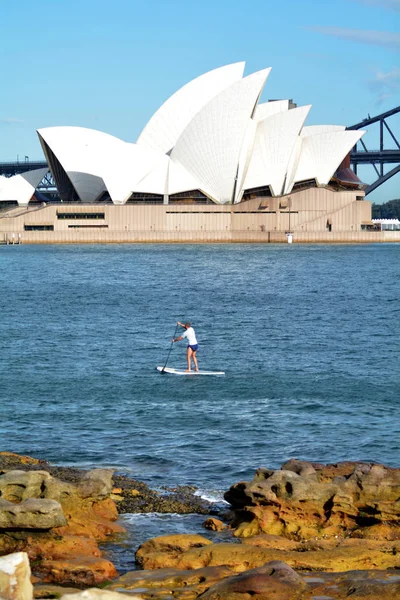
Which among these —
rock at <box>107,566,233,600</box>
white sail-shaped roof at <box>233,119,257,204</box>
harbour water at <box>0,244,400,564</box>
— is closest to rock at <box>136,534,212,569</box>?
rock at <box>107,566,233,600</box>

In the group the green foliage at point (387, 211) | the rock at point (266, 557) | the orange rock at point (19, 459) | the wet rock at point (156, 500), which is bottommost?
the wet rock at point (156, 500)

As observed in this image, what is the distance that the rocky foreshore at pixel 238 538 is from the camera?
8785 mm

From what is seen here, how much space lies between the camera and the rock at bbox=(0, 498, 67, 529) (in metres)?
→ 9.95

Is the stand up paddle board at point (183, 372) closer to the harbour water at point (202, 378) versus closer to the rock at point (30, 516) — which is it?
the harbour water at point (202, 378)

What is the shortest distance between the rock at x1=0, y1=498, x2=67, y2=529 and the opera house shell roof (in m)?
74.8

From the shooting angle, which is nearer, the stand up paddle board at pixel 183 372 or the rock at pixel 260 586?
the rock at pixel 260 586

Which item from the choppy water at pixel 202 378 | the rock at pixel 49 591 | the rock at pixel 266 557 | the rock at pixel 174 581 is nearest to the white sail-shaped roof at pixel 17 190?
the choppy water at pixel 202 378

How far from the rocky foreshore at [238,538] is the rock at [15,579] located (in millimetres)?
1470

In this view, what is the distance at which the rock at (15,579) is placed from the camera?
6.44m

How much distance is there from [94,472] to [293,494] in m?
2.39

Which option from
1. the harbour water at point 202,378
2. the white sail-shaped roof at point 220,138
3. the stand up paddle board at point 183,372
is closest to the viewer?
the harbour water at point 202,378

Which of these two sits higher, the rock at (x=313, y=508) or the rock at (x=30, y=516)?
the rock at (x=30, y=516)

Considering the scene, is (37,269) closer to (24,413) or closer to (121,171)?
(121,171)

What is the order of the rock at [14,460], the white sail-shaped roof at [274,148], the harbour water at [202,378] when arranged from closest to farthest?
the rock at [14,460]
the harbour water at [202,378]
the white sail-shaped roof at [274,148]
